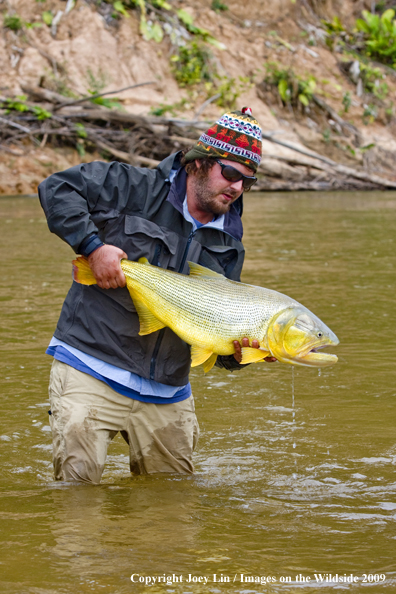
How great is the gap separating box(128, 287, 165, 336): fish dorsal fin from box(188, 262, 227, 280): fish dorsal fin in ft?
0.99

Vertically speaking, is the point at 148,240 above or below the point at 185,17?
below

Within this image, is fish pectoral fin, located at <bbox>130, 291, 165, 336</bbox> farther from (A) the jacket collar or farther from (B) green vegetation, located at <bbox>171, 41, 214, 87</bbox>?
(B) green vegetation, located at <bbox>171, 41, 214, 87</bbox>

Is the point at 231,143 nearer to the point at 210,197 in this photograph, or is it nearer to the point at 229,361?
the point at 210,197

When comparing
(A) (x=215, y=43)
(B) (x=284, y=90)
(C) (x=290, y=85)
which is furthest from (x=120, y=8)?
(C) (x=290, y=85)

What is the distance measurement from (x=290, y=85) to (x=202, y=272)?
25.9 metres

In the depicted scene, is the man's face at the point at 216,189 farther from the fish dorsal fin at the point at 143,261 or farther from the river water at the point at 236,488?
the river water at the point at 236,488

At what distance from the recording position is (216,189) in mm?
3873

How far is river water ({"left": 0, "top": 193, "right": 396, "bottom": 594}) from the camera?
2865 millimetres

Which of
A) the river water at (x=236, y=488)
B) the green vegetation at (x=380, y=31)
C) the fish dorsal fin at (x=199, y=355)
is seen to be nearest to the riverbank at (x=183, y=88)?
the green vegetation at (x=380, y=31)

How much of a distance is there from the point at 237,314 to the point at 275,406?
7.28 feet

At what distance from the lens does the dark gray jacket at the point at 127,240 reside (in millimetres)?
3777

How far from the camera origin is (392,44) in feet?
109

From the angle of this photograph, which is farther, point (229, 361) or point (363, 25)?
point (363, 25)

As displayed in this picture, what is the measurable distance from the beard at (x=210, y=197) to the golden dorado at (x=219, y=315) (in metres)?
0.35
